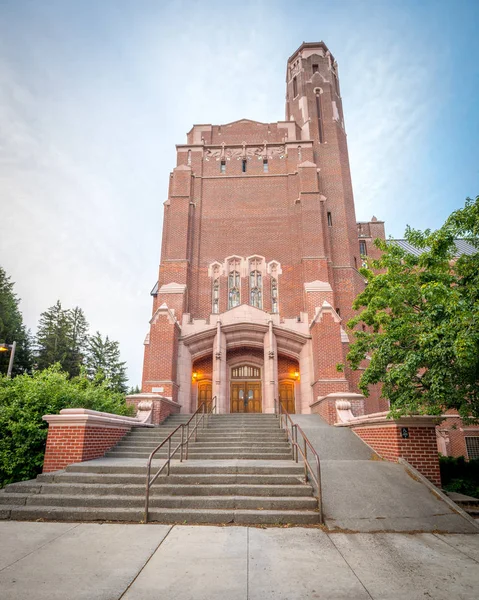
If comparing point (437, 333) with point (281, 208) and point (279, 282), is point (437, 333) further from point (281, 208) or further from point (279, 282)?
point (281, 208)

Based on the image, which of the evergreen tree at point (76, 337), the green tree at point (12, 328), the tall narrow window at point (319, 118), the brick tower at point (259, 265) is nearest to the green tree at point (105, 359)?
the evergreen tree at point (76, 337)

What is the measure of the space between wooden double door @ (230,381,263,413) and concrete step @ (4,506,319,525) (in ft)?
45.6

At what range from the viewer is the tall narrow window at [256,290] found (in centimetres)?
2162

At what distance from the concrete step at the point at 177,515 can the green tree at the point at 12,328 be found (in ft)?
90.8

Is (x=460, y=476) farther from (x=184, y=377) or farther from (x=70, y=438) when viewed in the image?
(x=184, y=377)

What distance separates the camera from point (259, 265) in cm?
2214

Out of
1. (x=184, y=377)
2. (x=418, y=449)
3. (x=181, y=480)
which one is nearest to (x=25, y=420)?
(x=181, y=480)

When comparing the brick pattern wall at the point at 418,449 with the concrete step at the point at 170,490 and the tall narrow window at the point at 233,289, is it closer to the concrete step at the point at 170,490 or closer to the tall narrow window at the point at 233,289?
the concrete step at the point at 170,490

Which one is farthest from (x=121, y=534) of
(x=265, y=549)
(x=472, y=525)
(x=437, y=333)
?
(x=437, y=333)

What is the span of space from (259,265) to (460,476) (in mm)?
14361

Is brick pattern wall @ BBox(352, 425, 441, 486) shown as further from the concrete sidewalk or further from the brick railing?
the brick railing

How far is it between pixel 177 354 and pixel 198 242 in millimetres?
7618

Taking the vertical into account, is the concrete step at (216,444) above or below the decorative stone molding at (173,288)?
below

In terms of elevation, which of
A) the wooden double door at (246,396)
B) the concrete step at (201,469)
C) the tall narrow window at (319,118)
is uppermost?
the tall narrow window at (319,118)
